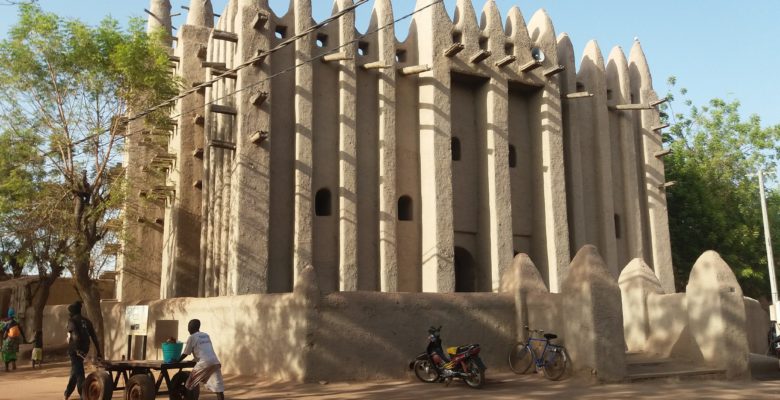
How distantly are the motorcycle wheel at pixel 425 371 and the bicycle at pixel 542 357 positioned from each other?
6.30 feet

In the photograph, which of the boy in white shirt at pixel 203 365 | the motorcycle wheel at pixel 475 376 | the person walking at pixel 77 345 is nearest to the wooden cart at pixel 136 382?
the boy in white shirt at pixel 203 365

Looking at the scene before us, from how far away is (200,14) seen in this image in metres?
22.8

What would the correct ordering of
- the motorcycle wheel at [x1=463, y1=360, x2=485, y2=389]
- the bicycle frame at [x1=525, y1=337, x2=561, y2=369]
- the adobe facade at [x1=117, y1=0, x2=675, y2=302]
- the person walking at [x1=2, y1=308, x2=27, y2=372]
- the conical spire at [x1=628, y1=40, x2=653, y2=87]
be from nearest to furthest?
the motorcycle wheel at [x1=463, y1=360, x2=485, y2=389]
the bicycle frame at [x1=525, y1=337, x2=561, y2=369]
the person walking at [x1=2, y1=308, x2=27, y2=372]
the adobe facade at [x1=117, y1=0, x2=675, y2=302]
the conical spire at [x1=628, y1=40, x2=653, y2=87]

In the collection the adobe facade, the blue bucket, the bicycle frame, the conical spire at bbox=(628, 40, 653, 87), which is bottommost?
the bicycle frame

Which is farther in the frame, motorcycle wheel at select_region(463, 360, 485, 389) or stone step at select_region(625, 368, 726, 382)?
stone step at select_region(625, 368, 726, 382)

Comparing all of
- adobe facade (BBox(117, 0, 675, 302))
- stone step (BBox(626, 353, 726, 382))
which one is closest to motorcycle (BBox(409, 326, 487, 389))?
stone step (BBox(626, 353, 726, 382))

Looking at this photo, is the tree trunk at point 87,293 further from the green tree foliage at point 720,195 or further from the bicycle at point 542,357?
the green tree foliage at point 720,195

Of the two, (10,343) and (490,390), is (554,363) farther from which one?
(10,343)

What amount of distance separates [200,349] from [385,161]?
10.5 meters

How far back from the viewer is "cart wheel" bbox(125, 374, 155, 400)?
8938mm

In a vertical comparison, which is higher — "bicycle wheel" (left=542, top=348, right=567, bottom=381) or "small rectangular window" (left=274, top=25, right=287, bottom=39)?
"small rectangular window" (left=274, top=25, right=287, bottom=39)

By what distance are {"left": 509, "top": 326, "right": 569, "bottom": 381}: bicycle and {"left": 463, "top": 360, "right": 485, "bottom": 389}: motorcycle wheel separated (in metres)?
1.43

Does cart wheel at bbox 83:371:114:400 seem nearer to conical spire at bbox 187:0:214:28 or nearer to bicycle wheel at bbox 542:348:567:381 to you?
bicycle wheel at bbox 542:348:567:381

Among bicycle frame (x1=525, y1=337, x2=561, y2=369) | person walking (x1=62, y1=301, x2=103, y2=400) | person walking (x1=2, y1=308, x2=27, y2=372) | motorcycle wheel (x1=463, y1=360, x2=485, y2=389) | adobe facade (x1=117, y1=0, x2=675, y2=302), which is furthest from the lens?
adobe facade (x1=117, y1=0, x2=675, y2=302)
